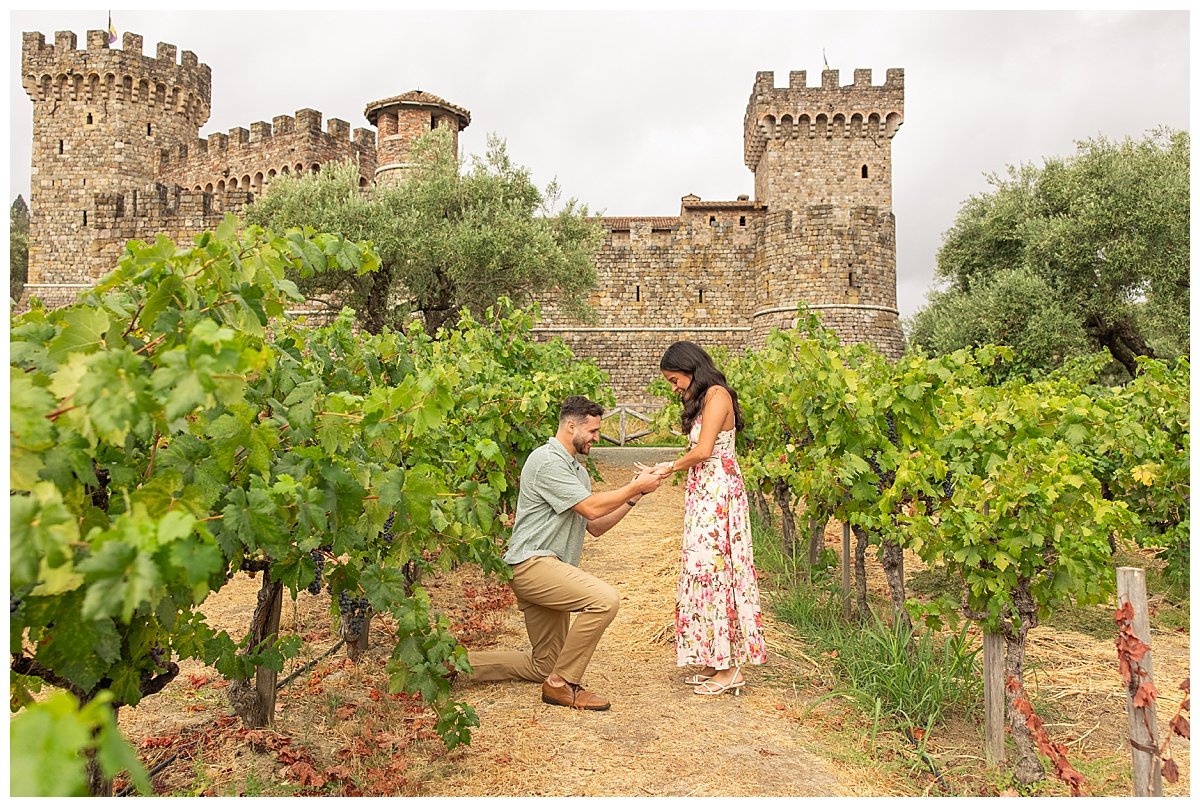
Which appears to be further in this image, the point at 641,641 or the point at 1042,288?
the point at 1042,288

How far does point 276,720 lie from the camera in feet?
10.8

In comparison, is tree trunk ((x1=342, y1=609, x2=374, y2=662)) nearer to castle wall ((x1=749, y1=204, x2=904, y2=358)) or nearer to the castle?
the castle

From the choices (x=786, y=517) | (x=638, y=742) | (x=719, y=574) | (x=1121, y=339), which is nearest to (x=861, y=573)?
(x=719, y=574)

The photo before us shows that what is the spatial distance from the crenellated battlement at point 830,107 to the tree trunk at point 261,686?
2478 centimetres

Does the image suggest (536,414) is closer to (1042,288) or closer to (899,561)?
(899,561)

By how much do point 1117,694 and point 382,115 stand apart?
71.2 ft

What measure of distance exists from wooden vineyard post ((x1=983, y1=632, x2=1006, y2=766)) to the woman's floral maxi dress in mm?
956

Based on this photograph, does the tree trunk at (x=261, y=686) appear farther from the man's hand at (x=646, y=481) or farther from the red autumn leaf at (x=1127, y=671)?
the red autumn leaf at (x=1127, y=671)

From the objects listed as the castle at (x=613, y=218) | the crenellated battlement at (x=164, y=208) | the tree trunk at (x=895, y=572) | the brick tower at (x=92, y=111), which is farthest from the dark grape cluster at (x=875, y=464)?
the brick tower at (x=92, y=111)

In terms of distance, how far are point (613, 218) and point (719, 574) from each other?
80.6 feet

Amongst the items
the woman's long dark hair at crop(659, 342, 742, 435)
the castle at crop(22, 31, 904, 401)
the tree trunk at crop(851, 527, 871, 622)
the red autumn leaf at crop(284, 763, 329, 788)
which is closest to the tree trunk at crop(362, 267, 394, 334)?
the castle at crop(22, 31, 904, 401)

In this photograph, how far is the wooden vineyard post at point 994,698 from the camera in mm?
2961

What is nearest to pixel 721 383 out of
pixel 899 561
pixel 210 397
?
pixel 899 561

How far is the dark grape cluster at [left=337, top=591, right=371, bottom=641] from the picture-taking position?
373cm
